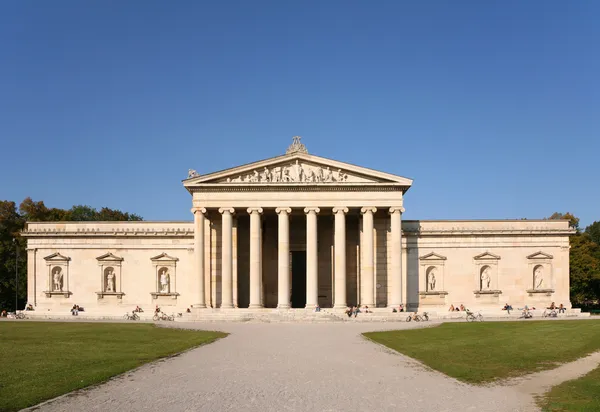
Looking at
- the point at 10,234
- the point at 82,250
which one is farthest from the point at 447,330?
the point at 10,234

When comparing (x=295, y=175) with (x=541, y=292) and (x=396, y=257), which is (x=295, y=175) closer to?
(x=396, y=257)

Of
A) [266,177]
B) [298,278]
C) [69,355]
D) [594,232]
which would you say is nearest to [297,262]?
[298,278]

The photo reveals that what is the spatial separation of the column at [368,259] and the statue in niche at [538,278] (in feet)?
63.9

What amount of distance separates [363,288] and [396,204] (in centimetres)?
916

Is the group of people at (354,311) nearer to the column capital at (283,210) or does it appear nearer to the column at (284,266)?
the column at (284,266)

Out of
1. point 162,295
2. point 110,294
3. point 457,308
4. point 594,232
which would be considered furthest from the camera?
point 594,232

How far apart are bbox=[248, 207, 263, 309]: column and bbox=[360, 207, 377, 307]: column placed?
10.5 meters

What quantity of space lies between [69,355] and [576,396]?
2040 cm

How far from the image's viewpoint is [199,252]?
63.5 m

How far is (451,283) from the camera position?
69.6 metres

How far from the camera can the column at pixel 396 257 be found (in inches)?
2489

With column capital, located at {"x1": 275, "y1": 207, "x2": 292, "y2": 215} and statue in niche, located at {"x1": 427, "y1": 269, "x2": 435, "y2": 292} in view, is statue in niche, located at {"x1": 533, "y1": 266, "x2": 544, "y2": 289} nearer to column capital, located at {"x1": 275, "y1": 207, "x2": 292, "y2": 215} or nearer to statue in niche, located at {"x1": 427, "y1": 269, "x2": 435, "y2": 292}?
statue in niche, located at {"x1": 427, "y1": 269, "x2": 435, "y2": 292}

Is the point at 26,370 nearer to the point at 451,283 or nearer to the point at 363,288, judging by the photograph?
the point at 363,288

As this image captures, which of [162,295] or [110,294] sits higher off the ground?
[110,294]
